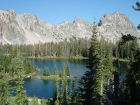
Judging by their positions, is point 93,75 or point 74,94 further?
point 74,94

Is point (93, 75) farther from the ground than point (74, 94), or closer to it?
Answer: farther from the ground

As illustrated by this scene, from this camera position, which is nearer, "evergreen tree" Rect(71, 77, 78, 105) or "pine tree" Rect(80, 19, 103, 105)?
"pine tree" Rect(80, 19, 103, 105)

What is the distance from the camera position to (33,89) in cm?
7812

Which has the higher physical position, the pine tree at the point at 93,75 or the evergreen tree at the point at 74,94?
the pine tree at the point at 93,75

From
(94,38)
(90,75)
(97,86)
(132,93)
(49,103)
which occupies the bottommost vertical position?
(49,103)

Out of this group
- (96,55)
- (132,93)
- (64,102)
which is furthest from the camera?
(64,102)

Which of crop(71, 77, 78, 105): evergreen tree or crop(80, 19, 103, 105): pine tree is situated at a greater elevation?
crop(80, 19, 103, 105): pine tree

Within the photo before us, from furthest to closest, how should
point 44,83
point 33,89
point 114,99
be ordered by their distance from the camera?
point 44,83 < point 33,89 < point 114,99

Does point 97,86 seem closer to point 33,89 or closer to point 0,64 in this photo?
point 33,89

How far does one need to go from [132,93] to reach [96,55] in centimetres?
1292

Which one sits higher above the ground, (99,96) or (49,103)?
(99,96)

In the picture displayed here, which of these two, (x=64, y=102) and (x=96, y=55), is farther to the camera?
(x=64, y=102)

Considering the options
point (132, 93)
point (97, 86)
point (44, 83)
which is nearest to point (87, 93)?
point (97, 86)

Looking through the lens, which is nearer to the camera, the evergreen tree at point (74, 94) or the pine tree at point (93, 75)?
the pine tree at point (93, 75)
